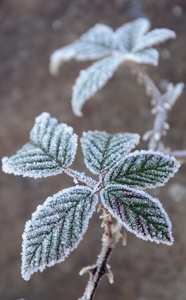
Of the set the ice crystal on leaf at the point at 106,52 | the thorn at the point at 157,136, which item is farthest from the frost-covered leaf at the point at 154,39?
the thorn at the point at 157,136

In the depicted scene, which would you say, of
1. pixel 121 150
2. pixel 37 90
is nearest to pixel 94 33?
pixel 121 150

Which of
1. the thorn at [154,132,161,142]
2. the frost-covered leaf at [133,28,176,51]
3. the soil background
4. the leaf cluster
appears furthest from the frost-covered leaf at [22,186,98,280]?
the soil background

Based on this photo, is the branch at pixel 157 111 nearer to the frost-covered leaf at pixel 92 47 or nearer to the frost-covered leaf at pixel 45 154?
the frost-covered leaf at pixel 92 47

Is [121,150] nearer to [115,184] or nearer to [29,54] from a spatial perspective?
[115,184]

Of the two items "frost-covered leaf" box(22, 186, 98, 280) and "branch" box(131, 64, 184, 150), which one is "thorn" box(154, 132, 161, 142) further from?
"frost-covered leaf" box(22, 186, 98, 280)

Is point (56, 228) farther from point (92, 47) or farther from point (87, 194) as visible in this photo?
point (92, 47)

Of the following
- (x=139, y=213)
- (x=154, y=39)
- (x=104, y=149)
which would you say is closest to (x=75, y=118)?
(x=154, y=39)
